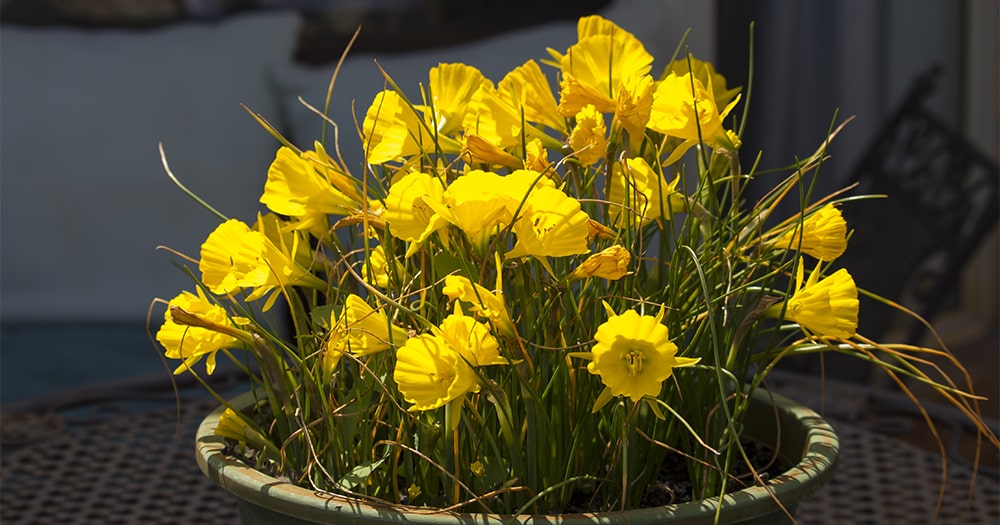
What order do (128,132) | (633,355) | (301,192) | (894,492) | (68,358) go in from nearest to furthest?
1. (633,355)
2. (301,192)
3. (894,492)
4. (68,358)
5. (128,132)

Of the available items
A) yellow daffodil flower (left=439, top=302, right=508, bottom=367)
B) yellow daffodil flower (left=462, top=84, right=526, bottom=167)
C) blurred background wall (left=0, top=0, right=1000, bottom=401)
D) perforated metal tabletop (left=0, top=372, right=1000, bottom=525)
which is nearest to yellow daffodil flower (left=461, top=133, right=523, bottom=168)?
yellow daffodil flower (left=462, top=84, right=526, bottom=167)

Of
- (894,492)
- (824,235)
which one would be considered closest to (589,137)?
(824,235)

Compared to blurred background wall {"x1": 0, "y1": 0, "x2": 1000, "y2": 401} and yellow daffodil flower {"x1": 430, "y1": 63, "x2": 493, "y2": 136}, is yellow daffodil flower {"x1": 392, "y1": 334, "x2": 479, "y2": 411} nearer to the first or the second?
yellow daffodil flower {"x1": 430, "y1": 63, "x2": 493, "y2": 136}

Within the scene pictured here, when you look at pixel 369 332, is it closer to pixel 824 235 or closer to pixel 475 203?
pixel 475 203

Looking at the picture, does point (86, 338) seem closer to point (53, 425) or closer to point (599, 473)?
point (53, 425)

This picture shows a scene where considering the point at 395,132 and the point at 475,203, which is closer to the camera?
the point at 475,203

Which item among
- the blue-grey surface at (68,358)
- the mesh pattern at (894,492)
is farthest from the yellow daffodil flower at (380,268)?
the blue-grey surface at (68,358)
